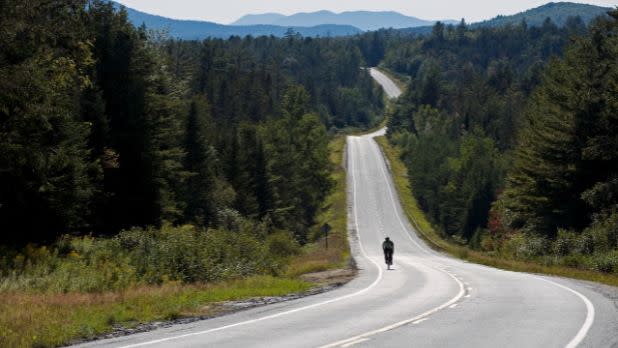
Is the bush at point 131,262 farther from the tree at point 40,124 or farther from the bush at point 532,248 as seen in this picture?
the bush at point 532,248

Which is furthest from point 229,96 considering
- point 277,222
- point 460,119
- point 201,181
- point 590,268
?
point 590,268

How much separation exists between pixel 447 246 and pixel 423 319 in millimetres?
58369

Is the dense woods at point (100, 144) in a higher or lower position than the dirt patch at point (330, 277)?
higher

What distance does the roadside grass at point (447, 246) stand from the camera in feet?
110

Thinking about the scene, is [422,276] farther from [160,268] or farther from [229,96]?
[229,96]

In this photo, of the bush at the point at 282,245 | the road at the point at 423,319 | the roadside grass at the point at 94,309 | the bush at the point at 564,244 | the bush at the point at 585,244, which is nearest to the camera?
the roadside grass at the point at 94,309

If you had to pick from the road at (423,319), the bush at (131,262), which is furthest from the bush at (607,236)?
the bush at (131,262)

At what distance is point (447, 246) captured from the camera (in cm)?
7356

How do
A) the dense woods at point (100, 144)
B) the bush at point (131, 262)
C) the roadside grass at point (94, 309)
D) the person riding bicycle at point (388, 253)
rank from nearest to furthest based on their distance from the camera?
the roadside grass at point (94, 309)
the bush at point (131, 262)
the dense woods at point (100, 144)
the person riding bicycle at point (388, 253)

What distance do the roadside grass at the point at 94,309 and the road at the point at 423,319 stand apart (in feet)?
3.07

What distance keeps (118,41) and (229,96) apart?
10086 centimetres

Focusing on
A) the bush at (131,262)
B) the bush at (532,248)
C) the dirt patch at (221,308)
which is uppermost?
the dirt patch at (221,308)

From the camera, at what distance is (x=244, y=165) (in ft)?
260

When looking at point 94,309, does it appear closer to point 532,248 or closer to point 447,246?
point 532,248
